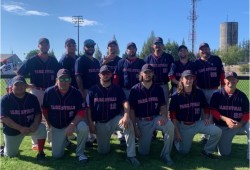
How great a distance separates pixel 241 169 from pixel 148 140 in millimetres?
1773

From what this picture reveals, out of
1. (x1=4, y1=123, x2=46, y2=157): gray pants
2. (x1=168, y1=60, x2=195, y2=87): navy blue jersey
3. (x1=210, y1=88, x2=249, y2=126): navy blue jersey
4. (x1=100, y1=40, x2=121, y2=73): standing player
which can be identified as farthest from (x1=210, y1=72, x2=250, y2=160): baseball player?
(x1=4, y1=123, x2=46, y2=157): gray pants

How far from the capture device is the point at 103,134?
6164 millimetres

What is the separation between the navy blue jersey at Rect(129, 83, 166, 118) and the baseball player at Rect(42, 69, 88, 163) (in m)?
1.02

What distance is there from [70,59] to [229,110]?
362 cm

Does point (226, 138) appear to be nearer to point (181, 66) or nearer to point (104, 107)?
point (181, 66)

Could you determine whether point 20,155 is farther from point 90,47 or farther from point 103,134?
point 90,47

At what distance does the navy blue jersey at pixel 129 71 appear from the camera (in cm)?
693

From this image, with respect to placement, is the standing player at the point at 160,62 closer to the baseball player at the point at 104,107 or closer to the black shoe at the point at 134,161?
the baseball player at the point at 104,107

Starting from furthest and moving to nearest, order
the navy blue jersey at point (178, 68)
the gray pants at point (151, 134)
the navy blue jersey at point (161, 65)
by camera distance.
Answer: the navy blue jersey at point (161, 65), the navy blue jersey at point (178, 68), the gray pants at point (151, 134)

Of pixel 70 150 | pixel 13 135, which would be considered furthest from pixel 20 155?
pixel 70 150

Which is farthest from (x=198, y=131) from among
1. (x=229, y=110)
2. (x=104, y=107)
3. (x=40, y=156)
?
(x=40, y=156)

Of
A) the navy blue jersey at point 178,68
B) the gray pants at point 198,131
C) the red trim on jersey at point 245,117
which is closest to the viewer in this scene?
the gray pants at point 198,131

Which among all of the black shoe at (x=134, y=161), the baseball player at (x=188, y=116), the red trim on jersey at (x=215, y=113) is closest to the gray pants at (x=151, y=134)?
the baseball player at (x=188, y=116)

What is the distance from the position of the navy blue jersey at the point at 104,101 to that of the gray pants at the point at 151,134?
0.59 m
